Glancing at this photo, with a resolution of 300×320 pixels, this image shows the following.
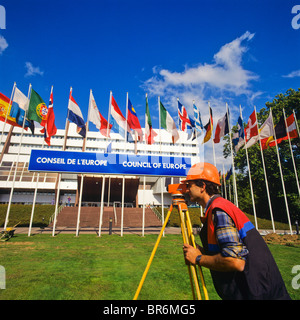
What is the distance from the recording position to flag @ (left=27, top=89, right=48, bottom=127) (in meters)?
14.1

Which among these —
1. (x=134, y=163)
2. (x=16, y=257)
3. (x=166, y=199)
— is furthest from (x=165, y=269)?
(x=166, y=199)

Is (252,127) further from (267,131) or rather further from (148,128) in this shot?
(148,128)

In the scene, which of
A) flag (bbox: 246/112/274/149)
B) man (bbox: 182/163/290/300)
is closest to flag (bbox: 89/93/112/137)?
flag (bbox: 246/112/274/149)

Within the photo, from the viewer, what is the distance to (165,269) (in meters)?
6.33

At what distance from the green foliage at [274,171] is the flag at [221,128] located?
14.3m

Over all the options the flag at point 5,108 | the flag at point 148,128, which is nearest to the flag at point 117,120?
the flag at point 148,128

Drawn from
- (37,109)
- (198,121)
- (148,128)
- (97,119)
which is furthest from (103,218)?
(198,121)

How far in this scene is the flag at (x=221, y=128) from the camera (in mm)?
16422

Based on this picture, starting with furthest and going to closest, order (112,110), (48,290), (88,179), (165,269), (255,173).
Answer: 1. (88,179)
2. (255,173)
3. (112,110)
4. (165,269)
5. (48,290)

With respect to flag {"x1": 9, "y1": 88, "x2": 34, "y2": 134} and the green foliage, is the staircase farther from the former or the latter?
the green foliage

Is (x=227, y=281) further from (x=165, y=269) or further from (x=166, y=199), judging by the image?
(x=166, y=199)

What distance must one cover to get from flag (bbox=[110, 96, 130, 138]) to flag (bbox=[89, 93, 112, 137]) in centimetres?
78

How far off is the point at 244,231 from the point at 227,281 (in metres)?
0.53

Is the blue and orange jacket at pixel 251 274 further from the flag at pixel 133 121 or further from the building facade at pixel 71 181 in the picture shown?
the building facade at pixel 71 181
